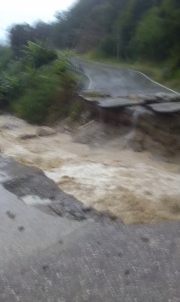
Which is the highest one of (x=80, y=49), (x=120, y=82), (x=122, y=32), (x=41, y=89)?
(x=122, y=32)

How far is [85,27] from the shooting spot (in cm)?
3678

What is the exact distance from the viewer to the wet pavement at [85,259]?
540 cm

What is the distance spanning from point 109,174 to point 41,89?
33.5 feet

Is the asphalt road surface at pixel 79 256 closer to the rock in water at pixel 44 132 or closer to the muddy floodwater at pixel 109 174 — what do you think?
the muddy floodwater at pixel 109 174

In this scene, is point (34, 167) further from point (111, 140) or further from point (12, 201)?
point (111, 140)

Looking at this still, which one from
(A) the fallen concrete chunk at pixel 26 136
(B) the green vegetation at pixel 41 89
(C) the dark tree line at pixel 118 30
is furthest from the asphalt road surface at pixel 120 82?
(A) the fallen concrete chunk at pixel 26 136

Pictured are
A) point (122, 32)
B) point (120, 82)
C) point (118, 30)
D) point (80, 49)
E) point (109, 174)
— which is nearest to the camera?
point (109, 174)

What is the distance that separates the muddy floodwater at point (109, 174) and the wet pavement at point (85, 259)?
0.61m

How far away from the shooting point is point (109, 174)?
10.0 metres

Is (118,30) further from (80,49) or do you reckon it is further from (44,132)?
(44,132)

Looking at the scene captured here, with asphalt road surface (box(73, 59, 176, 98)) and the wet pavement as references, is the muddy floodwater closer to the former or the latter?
the wet pavement

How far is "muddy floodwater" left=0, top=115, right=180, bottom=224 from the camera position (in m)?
8.03

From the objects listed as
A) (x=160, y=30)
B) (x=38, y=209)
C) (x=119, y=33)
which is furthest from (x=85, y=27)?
(x=38, y=209)

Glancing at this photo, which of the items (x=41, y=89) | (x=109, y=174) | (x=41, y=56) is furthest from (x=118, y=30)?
(x=109, y=174)
